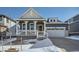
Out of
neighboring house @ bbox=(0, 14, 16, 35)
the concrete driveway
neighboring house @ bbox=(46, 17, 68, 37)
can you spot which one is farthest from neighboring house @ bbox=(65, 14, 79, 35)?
neighboring house @ bbox=(0, 14, 16, 35)

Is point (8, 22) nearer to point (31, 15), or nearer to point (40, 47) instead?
point (31, 15)

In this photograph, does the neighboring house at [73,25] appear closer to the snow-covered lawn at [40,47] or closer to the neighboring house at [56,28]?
the neighboring house at [56,28]

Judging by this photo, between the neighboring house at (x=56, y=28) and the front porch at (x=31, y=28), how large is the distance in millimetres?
114

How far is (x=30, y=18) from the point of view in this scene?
15.6 ft

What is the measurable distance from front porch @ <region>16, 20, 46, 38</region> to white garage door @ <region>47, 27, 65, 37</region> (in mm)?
134

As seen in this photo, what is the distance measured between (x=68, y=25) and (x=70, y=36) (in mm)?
243

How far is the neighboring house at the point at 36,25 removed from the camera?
472 cm

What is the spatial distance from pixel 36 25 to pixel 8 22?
613 millimetres

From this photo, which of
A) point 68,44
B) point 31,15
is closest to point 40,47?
point 68,44

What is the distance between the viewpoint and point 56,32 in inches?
190

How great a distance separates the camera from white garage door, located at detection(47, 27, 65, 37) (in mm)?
4785

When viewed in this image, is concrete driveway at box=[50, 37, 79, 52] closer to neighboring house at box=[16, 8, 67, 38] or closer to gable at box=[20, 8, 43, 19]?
neighboring house at box=[16, 8, 67, 38]
